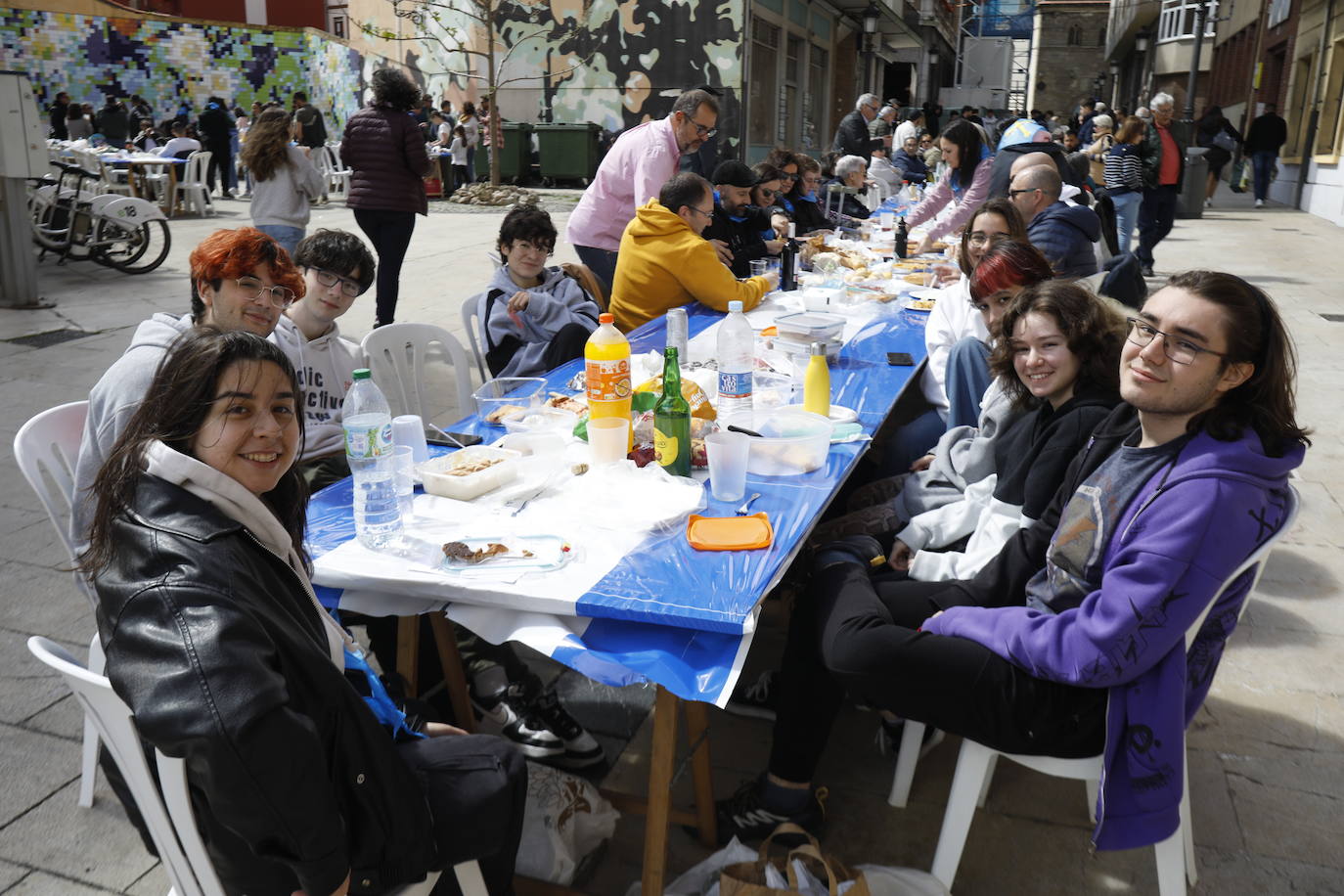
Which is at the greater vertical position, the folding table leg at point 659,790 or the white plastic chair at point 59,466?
the white plastic chair at point 59,466

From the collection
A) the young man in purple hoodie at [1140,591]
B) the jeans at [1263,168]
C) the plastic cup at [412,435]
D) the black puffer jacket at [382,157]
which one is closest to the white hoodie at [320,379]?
the plastic cup at [412,435]

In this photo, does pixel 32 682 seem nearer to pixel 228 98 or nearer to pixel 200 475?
pixel 200 475

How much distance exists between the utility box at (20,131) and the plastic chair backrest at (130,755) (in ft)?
25.1

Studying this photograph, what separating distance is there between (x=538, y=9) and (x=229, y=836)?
20.4 m

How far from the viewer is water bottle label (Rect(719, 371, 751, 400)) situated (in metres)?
2.99

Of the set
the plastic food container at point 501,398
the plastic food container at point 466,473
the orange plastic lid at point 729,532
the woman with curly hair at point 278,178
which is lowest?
the orange plastic lid at point 729,532

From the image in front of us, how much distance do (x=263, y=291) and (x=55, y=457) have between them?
64 centimetres

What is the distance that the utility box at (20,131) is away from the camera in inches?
293

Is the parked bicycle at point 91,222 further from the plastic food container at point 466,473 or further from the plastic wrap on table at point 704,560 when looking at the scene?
the plastic food container at point 466,473

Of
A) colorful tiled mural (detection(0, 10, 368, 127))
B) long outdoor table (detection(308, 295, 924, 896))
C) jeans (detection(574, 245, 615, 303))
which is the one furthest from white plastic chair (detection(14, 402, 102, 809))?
colorful tiled mural (detection(0, 10, 368, 127))

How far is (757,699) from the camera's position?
9.62 feet

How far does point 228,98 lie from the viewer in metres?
23.6

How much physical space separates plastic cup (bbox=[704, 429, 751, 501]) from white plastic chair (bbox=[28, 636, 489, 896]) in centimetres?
131

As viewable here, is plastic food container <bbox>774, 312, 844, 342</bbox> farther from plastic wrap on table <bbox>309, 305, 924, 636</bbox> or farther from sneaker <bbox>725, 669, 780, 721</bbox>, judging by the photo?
sneaker <bbox>725, 669, 780, 721</bbox>
